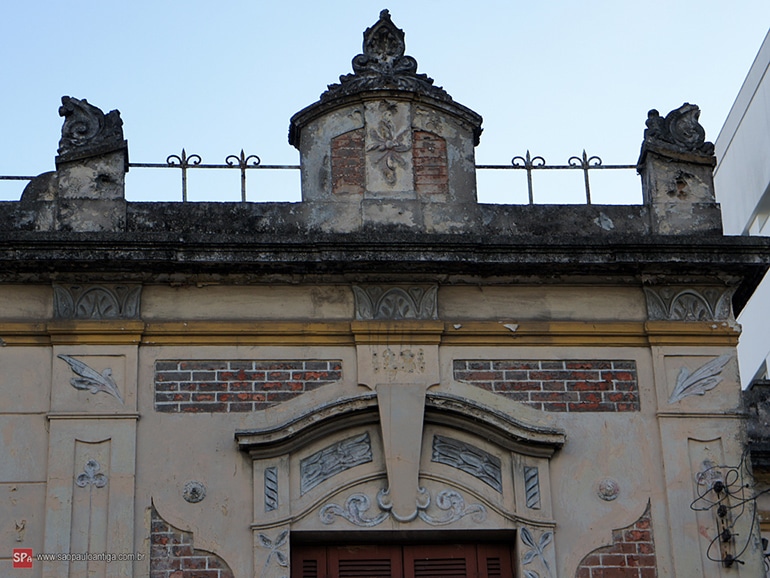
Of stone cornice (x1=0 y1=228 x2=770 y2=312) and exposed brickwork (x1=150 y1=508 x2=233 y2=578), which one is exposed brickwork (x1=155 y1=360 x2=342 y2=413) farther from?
exposed brickwork (x1=150 y1=508 x2=233 y2=578)

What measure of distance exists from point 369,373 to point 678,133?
3.42 m

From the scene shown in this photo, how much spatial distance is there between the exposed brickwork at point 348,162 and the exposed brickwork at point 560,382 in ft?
5.76

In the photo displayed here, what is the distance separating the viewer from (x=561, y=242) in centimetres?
1268

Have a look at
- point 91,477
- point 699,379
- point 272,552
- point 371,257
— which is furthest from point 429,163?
point 91,477

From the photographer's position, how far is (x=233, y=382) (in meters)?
12.4

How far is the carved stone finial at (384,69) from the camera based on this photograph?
13.4m

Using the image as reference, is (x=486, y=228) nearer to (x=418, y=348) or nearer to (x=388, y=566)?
(x=418, y=348)

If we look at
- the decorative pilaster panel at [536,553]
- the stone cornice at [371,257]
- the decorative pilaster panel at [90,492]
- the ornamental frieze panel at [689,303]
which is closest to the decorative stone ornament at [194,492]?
the decorative pilaster panel at [90,492]

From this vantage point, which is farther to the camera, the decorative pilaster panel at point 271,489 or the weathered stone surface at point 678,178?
the weathered stone surface at point 678,178

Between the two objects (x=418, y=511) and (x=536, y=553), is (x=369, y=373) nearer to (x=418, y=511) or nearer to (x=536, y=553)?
(x=418, y=511)

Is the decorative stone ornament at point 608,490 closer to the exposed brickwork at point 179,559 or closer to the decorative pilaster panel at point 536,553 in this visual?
the decorative pilaster panel at point 536,553

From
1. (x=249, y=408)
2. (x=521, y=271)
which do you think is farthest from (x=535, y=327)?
(x=249, y=408)

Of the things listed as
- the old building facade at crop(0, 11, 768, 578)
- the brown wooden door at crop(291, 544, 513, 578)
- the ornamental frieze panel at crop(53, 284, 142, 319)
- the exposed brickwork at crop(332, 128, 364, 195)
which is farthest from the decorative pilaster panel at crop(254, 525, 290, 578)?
the exposed brickwork at crop(332, 128, 364, 195)

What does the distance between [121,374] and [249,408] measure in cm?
102
